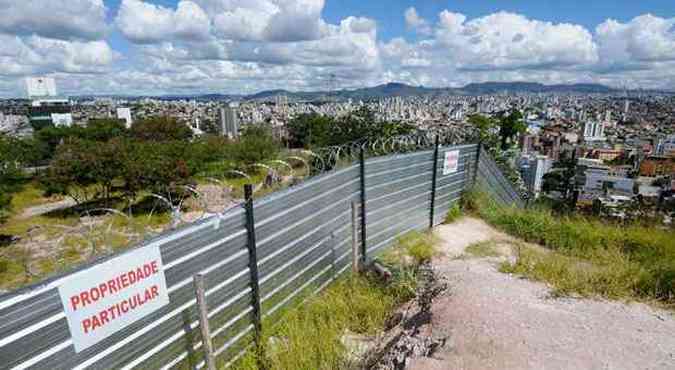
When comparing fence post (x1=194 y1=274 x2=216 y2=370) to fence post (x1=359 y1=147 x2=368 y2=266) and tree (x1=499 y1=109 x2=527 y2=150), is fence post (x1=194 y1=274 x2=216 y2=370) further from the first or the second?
tree (x1=499 y1=109 x2=527 y2=150)

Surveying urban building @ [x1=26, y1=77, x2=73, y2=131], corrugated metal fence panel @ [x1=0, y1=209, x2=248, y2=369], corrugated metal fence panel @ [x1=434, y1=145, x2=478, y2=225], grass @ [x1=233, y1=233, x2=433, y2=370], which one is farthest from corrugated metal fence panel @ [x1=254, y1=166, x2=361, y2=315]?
urban building @ [x1=26, y1=77, x2=73, y2=131]

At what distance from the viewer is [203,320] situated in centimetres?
270

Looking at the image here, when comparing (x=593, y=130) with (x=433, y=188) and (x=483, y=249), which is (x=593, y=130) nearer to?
(x=433, y=188)

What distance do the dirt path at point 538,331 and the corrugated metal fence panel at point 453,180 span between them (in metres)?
2.87

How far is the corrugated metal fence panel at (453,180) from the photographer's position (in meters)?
7.01

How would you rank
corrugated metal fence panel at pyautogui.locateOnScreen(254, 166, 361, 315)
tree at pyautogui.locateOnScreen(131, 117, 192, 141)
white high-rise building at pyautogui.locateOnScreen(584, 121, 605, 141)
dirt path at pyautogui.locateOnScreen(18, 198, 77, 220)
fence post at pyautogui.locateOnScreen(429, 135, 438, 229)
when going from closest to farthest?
corrugated metal fence panel at pyautogui.locateOnScreen(254, 166, 361, 315), fence post at pyautogui.locateOnScreen(429, 135, 438, 229), dirt path at pyautogui.locateOnScreen(18, 198, 77, 220), tree at pyautogui.locateOnScreen(131, 117, 192, 141), white high-rise building at pyautogui.locateOnScreen(584, 121, 605, 141)

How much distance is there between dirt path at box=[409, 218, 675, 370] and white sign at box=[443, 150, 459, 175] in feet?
10.0

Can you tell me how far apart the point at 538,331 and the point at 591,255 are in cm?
323

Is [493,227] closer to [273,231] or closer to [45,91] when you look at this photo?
[273,231]

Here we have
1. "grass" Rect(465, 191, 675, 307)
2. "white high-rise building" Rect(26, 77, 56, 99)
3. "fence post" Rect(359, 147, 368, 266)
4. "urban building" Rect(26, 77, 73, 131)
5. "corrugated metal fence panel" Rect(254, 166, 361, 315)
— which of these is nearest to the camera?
"corrugated metal fence panel" Rect(254, 166, 361, 315)

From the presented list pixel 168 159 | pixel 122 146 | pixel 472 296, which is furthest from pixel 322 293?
pixel 122 146

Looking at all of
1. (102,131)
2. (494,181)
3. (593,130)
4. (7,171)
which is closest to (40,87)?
(102,131)

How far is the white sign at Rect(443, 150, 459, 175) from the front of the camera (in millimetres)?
6987

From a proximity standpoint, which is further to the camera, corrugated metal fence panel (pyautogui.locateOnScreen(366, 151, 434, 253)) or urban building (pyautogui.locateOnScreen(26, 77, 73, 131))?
urban building (pyautogui.locateOnScreen(26, 77, 73, 131))
